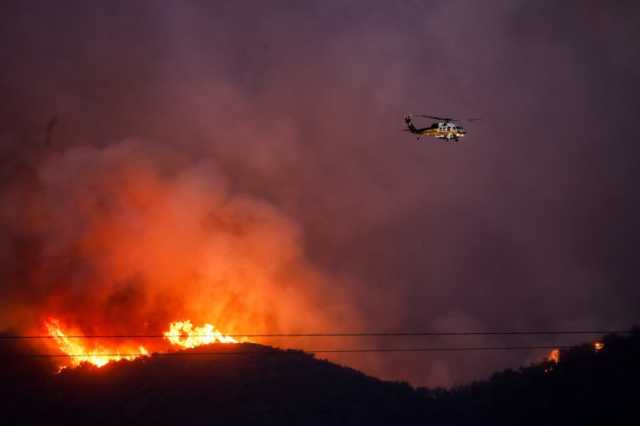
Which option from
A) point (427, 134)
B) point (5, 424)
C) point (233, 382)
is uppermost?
point (427, 134)

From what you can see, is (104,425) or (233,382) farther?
(233,382)

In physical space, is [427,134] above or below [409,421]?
above

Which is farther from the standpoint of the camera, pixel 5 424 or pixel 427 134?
pixel 5 424

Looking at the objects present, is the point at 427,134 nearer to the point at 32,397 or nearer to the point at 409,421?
the point at 409,421

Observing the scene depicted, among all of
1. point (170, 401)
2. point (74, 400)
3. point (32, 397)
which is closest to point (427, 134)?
point (170, 401)

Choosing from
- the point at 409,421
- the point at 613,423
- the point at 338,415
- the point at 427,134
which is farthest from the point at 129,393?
the point at 613,423

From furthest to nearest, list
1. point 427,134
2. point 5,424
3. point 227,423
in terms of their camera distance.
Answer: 1. point 5,424
2. point 227,423
3. point 427,134

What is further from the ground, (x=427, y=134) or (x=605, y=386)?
(x=427, y=134)

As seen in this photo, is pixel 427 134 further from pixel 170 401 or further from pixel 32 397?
pixel 32 397

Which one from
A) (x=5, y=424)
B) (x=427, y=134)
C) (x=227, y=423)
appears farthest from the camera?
(x=5, y=424)
